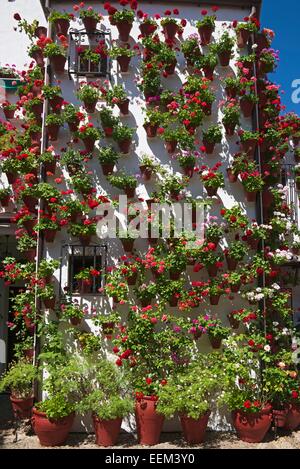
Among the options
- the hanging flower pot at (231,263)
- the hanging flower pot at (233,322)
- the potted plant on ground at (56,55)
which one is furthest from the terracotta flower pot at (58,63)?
the hanging flower pot at (233,322)

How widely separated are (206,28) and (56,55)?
2682 mm

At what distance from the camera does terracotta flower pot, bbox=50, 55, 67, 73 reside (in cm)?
817

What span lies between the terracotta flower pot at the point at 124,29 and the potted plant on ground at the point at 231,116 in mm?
2174

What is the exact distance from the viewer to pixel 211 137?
26.3ft

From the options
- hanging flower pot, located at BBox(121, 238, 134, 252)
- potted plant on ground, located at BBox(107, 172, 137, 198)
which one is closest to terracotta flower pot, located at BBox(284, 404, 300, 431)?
hanging flower pot, located at BBox(121, 238, 134, 252)

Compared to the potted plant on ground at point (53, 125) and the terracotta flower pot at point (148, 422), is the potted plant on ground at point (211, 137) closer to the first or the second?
the potted plant on ground at point (53, 125)

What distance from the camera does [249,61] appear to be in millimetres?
8273

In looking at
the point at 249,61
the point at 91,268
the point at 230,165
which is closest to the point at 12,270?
the point at 91,268

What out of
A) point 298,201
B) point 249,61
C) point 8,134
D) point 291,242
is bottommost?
point 291,242

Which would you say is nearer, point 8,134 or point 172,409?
point 172,409

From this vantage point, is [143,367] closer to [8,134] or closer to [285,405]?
[285,405]

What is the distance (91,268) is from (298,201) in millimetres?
4894

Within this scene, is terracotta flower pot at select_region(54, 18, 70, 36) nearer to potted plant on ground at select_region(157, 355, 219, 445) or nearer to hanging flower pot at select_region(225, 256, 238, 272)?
hanging flower pot at select_region(225, 256, 238, 272)

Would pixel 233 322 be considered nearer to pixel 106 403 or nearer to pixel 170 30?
pixel 106 403
